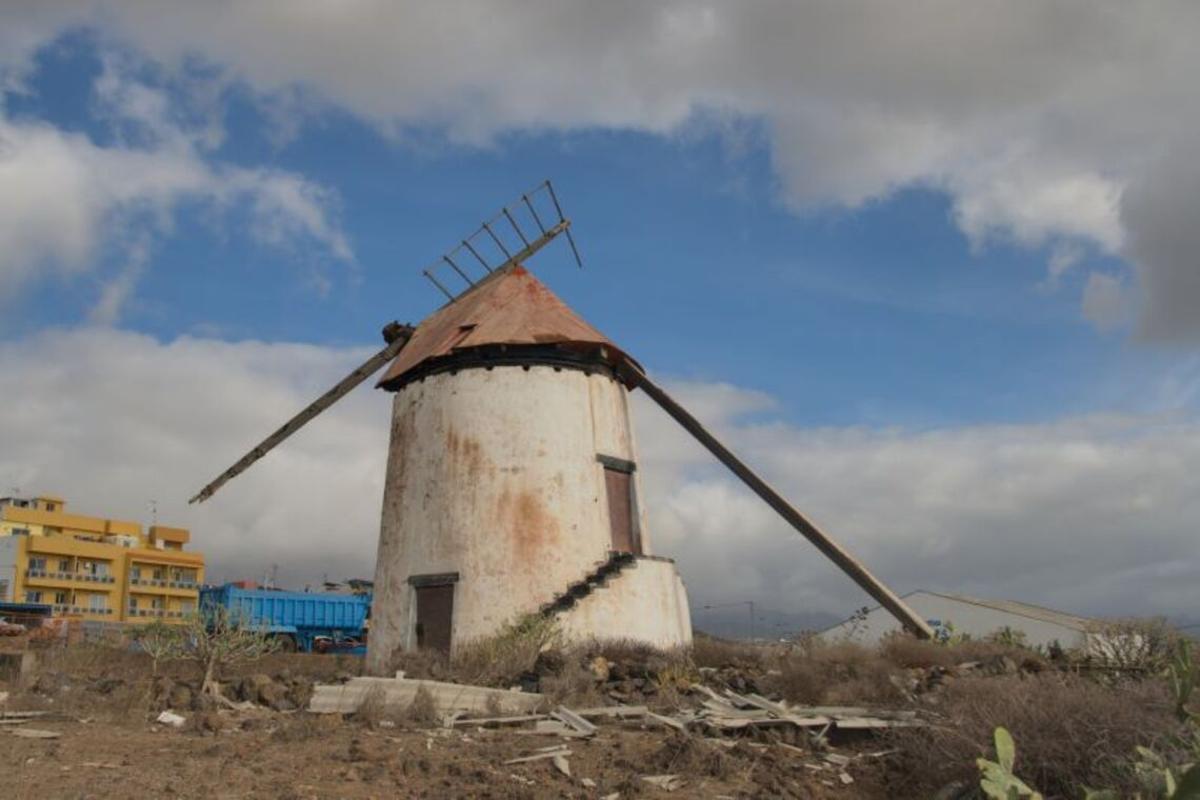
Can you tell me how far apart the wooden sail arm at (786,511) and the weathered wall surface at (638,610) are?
275 centimetres

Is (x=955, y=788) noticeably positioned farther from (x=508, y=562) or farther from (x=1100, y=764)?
(x=508, y=562)

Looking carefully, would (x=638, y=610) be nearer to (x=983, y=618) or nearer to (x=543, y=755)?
(x=543, y=755)

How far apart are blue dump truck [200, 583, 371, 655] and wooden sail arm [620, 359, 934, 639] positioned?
2228cm

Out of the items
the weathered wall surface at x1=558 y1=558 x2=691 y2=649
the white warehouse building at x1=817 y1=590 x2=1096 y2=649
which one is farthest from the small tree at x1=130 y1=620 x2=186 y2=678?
the white warehouse building at x1=817 y1=590 x2=1096 y2=649

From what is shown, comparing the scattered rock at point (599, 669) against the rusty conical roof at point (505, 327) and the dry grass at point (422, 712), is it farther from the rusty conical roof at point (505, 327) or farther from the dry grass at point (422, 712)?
the rusty conical roof at point (505, 327)

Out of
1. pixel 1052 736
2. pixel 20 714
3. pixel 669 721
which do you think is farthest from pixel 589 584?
pixel 1052 736

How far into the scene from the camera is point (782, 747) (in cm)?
925

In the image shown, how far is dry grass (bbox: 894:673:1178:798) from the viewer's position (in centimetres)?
751

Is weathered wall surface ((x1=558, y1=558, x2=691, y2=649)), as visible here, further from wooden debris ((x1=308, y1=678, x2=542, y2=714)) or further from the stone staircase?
wooden debris ((x1=308, y1=678, x2=542, y2=714))

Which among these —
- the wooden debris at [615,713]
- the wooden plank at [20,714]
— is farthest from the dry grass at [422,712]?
the wooden plank at [20,714]

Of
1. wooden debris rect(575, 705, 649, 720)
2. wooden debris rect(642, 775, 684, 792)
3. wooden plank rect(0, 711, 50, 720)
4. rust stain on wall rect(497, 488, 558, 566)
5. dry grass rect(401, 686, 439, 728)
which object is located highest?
rust stain on wall rect(497, 488, 558, 566)

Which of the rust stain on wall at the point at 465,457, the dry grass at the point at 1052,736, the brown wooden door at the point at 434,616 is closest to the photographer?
the dry grass at the point at 1052,736

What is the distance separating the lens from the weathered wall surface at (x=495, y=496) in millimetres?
16141

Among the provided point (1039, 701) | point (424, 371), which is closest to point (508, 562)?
point (424, 371)
